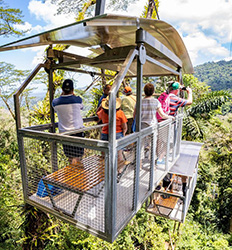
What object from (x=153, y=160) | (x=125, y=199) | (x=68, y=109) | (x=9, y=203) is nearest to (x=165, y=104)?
(x=153, y=160)

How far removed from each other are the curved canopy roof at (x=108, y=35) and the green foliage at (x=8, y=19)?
8.46 m

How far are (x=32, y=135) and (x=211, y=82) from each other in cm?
7158

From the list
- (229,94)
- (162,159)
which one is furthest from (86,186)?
(229,94)

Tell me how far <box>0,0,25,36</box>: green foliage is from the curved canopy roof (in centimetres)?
846

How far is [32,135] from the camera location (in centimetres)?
250

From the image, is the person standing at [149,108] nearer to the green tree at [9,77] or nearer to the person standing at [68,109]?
the person standing at [68,109]

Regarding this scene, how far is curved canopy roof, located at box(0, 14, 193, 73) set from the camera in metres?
A: 2.11

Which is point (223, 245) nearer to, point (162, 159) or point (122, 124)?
point (162, 159)

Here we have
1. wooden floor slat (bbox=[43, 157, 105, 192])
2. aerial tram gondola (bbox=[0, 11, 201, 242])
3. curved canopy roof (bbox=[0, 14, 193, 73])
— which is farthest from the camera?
wooden floor slat (bbox=[43, 157, 105, 192])

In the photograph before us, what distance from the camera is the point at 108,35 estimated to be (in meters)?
2.85

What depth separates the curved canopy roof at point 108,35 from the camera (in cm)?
211

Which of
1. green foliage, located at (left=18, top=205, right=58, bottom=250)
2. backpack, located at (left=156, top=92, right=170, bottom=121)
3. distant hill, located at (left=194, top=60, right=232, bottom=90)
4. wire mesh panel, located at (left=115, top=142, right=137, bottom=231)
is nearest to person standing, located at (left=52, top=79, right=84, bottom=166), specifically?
wire mesh panel, located at (left=115, top=142, right=137, bottom=231)

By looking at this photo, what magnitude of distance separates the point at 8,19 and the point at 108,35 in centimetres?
931

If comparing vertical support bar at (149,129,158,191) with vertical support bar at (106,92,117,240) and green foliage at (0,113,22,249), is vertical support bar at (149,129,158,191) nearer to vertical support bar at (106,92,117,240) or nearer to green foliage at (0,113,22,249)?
vertical support bar at (106,92,117,240)
